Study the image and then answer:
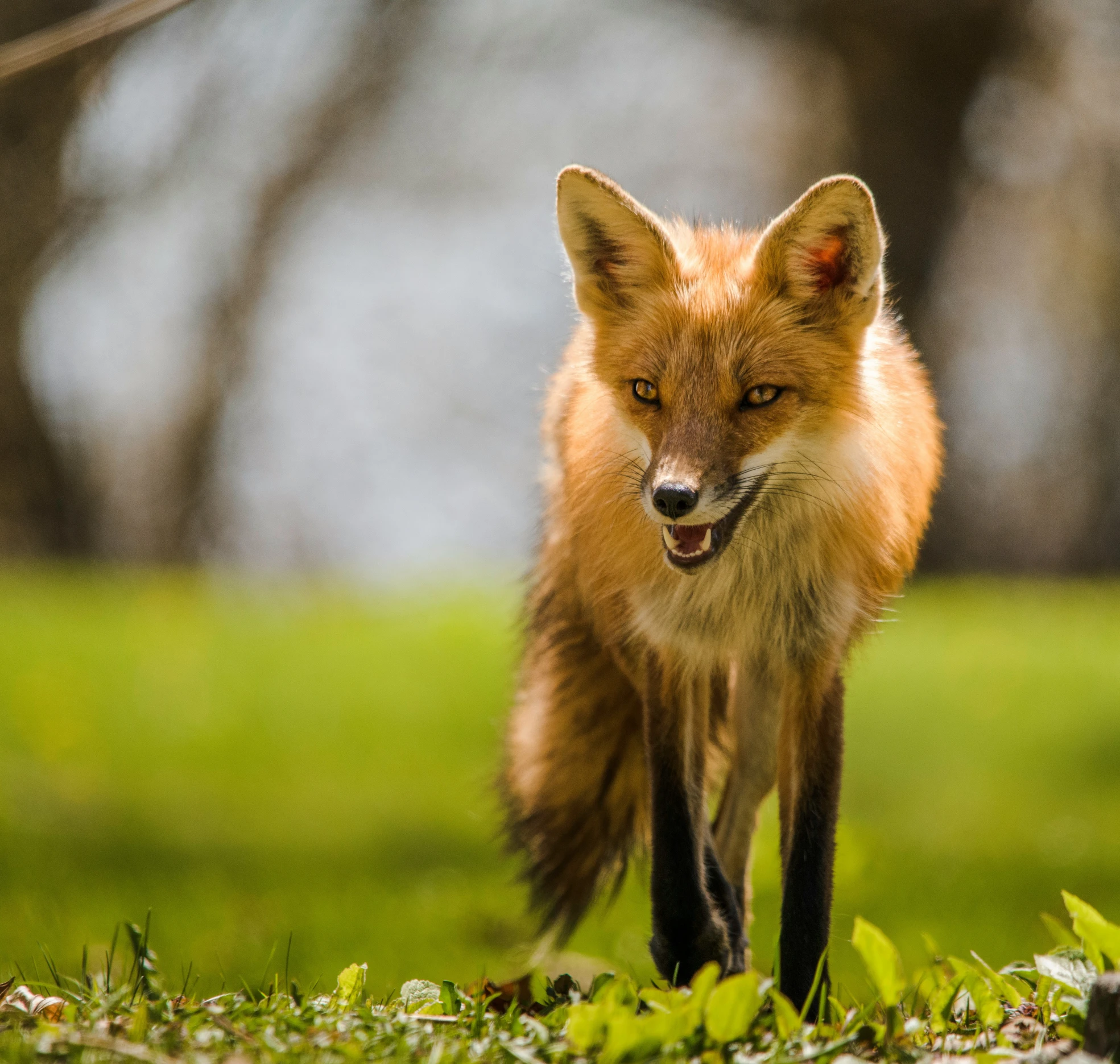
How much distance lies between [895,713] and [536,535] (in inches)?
194

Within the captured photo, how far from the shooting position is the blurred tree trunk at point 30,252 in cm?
887

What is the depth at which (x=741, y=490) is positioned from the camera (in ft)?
9.63

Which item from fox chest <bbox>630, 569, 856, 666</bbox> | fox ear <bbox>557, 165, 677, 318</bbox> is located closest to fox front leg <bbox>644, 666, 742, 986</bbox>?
fox chest <bbox>630, 569, 856, 666</bbox>

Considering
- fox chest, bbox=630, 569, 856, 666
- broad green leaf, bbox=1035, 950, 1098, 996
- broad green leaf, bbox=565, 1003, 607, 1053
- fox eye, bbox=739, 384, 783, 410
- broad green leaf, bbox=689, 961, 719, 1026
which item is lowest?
broad green leaf, bbox=1035, 950, 1098, 996

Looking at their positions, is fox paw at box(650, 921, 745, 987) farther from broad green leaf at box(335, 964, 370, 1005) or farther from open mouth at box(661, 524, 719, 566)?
open mouth at box(661, 524, 719, 566)

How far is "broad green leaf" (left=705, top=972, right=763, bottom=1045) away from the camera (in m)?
2.43

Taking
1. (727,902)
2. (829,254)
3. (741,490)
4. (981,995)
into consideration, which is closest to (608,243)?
(829,254)

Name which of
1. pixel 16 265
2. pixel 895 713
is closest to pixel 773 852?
pixel 895 713

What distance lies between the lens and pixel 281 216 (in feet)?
44.7

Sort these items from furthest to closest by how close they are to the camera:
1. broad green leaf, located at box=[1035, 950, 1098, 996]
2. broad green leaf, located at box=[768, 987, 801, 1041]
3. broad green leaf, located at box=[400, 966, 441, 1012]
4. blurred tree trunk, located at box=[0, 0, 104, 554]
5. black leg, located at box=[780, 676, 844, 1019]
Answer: blurred tree trunk, located at box=[0, 0, 104, 554]
black leg, located at box=[780, 676, 844, 1019]
broad green leaf, located at box=[400, 966, 441, 1012]
broad green leaf, located at box=[1035, 950, 1098, 996]
broad green leaf, located at box=[768, 987, 801, 1041]

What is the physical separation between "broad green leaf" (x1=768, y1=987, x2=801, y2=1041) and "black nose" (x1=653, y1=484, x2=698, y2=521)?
107cm

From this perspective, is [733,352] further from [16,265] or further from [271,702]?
[16,265]

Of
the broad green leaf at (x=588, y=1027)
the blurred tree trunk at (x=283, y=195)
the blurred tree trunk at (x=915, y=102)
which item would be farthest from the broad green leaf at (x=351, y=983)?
the blurred tree trunk at (x=283, y=195)

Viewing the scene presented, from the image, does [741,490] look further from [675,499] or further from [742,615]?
[742,615]
